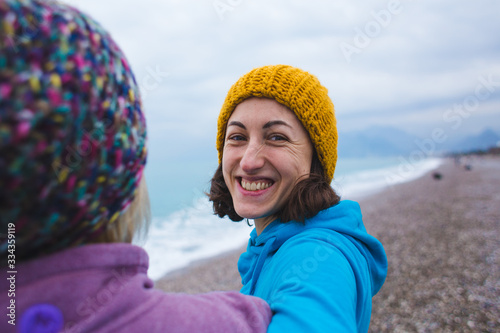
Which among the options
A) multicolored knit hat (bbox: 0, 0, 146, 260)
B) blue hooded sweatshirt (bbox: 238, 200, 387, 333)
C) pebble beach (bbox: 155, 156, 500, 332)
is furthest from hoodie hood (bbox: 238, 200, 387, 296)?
pebble beach (bbox: 155, 156, 500, 332)

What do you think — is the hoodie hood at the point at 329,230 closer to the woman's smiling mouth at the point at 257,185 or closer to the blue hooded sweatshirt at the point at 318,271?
the blue hooded sweatshirt at the point at 318,271

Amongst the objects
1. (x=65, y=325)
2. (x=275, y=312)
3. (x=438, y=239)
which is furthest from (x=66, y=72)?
(x=438, y=239)

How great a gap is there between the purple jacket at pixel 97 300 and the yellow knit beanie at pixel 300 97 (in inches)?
A: 55.0

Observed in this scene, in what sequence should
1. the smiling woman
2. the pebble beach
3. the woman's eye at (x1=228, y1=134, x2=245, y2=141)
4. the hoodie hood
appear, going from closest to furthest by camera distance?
the smiling woman
the hoodie hood
the woman's eye at (x1=228, y1=134, x2=245, y2=141)
the pebble beach

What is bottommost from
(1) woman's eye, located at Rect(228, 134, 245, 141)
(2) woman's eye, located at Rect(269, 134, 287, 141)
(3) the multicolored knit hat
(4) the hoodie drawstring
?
(4) the hoodie drawstring

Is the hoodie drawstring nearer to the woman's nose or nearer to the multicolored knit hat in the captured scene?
the woman's nose

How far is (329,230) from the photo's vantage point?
1.79 meters

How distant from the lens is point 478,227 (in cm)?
1577

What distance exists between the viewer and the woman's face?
206 centimetres

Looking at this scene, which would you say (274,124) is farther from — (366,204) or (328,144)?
(366,204)

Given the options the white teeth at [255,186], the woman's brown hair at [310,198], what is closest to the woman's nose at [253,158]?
the white teeth at [255,186]

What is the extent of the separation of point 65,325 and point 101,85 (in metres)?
0.71

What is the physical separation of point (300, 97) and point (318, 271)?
1.16m
